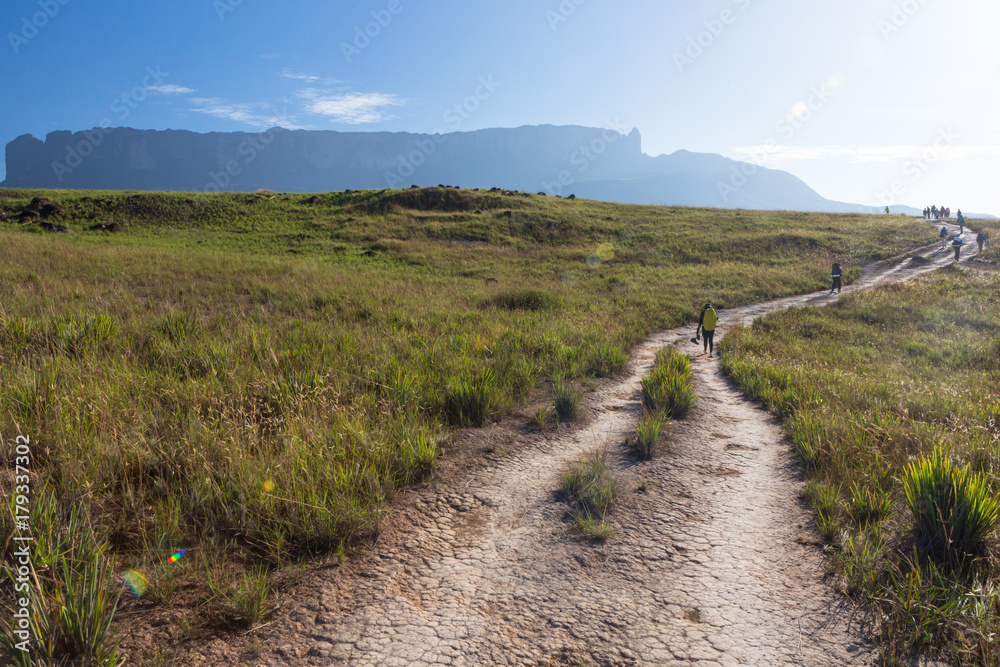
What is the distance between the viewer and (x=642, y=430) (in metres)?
5.31

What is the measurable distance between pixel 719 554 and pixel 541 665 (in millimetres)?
1759

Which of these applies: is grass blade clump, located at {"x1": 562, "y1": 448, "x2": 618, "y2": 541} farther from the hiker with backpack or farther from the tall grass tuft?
the hiker with backpack

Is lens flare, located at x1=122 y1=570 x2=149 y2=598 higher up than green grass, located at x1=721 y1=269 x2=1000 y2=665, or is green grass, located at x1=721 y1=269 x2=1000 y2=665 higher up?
green grass, located at x1=721 y1=269 x2=1000 y2=665

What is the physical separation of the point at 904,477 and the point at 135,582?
534 centimetres

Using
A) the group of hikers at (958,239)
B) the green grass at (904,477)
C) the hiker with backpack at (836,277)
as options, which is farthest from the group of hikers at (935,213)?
the green grass at (904,477)

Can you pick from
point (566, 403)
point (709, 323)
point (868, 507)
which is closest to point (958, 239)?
point (709, 323)

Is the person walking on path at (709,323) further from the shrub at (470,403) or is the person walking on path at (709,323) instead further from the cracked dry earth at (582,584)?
the shrub at (470,403)

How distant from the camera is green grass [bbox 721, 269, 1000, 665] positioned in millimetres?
2537

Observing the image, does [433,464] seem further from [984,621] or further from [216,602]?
[984,621]

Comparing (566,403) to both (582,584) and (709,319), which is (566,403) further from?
(709,319)

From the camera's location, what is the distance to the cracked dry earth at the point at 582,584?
8.22 feet

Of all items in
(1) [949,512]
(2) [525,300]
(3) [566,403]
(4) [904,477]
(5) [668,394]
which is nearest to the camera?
(1) [949,512]

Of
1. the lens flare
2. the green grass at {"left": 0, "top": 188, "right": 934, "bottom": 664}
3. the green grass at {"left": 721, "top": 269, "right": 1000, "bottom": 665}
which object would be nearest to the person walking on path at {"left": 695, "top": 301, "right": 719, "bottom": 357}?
the green grass at {"left": 721, "top": 269, "right": 1000, "bottom": 665}

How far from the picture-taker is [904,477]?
11.4 ft
